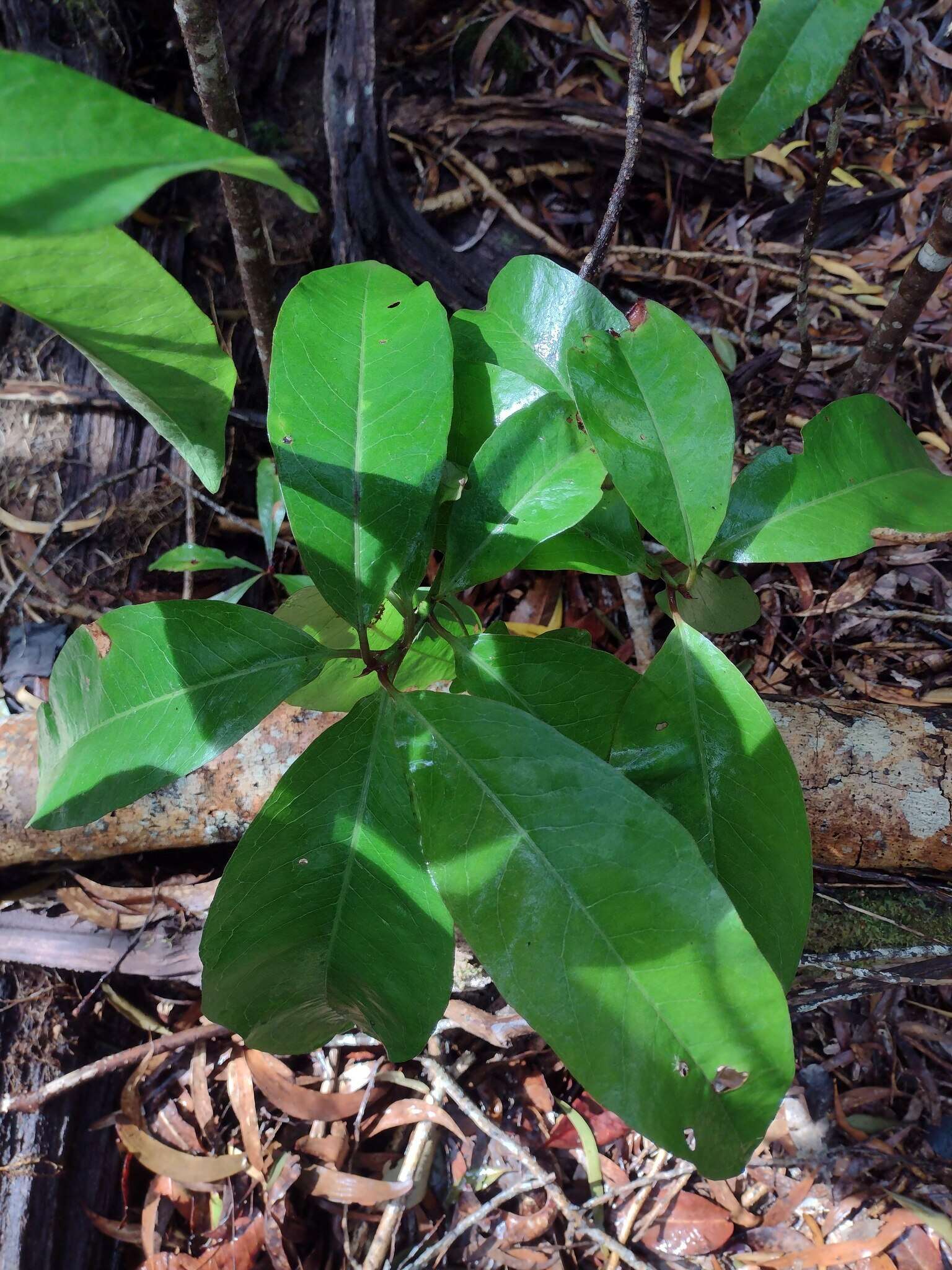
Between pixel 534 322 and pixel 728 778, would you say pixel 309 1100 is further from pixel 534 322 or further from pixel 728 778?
pixel 534 322

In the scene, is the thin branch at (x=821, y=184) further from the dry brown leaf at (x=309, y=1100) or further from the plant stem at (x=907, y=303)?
the dry brown leaf at (x=309, y=1100)

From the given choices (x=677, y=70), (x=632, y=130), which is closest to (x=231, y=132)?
(x=632, y=130)

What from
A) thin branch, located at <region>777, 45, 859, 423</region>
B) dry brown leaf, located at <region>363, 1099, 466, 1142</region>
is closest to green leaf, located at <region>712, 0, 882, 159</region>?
thin branch, located at <region>777, 45, 859, 423</region>

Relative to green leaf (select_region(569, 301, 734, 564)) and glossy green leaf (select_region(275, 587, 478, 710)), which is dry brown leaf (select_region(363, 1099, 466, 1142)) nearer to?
glossy green leaf (select_region(275, 587, 478, 710))

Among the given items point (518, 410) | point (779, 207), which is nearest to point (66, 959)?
point (518, 410)

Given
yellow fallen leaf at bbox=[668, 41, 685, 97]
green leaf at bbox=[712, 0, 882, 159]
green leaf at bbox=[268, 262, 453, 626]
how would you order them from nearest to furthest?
green leaf at bbox=[712, 0, 882, 159]
green leaf at bbox=[268, 262, 453, 626]
yellow fallen leaf at bbox=[668, 41, 685, 97]

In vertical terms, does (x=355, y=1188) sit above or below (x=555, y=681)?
below

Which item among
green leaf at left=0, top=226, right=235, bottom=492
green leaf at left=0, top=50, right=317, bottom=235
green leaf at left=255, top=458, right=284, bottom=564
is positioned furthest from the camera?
green leaf at left=255, top=458, right=284, bottom=564
